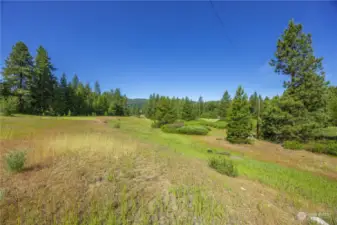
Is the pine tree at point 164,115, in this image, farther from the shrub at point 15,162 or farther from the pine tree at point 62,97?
the pine tree at point 62,97

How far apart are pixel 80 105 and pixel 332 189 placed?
49.8 metres

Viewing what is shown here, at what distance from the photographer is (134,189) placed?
336 cm

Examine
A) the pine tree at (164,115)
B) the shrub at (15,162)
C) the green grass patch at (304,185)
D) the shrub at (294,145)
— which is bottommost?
the green grass patch at (304,185)

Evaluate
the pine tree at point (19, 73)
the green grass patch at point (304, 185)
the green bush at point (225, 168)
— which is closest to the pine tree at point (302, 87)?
the green grass patch at point (304, 185)

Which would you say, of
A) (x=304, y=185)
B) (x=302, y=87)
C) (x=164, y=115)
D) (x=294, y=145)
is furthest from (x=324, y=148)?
(x=164, y=115)

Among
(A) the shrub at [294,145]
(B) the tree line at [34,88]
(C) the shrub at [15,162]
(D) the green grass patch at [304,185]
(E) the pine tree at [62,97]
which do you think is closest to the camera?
(C) the shrub at [15,162]

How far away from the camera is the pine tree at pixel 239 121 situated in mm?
14141

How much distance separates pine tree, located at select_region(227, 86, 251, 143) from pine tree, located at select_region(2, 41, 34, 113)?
34.1 m

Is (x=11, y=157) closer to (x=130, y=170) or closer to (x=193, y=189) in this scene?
(x=130, y=170)

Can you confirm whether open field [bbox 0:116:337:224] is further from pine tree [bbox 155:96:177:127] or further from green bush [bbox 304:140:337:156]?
pine tree [bbox 155:96:177:127]

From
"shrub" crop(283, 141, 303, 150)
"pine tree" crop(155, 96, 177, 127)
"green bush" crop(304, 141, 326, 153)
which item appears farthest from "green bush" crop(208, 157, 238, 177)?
"pine tree" crop(155, 96, 177, 127)

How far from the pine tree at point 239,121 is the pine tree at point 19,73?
112 ft

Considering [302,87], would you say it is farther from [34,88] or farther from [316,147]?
[34,88]

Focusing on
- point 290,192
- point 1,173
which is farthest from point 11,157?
point 290,192
